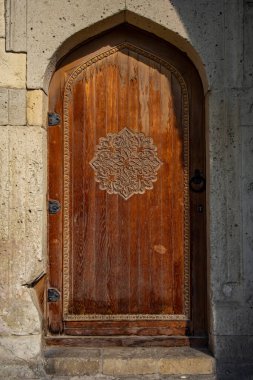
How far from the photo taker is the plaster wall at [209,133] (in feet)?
11.1

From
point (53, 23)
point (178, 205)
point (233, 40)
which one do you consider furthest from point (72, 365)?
point (233, 40)

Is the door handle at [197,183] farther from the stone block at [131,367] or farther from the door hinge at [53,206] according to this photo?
the stone block at [131,367]

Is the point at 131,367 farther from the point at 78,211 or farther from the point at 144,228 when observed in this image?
the point at 78,211

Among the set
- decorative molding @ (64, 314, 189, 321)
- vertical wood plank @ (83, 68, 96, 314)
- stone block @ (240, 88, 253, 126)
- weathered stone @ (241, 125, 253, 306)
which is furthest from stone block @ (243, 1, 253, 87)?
decorative molding @ (64, 314, 189, 321)

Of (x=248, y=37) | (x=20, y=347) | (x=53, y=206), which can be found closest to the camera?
(x=20, y=347)

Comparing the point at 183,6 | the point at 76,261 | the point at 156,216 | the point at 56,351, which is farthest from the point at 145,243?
the point at 183,6

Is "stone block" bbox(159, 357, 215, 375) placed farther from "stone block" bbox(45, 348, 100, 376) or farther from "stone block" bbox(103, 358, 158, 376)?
"stone block" bbox(45, 348, 100, 376)

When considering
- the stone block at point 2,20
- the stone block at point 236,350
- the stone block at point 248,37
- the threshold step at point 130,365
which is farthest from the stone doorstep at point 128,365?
the stone block at point 2,20

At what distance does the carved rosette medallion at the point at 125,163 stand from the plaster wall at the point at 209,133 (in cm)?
44

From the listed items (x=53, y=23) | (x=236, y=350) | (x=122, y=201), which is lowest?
(x=236, y=350)

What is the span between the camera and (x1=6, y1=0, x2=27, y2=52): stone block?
11.1ft

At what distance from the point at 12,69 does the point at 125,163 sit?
1.07m

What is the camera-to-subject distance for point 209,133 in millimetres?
3453

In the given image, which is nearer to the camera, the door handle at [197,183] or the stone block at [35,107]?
the stone block at [35,107]
